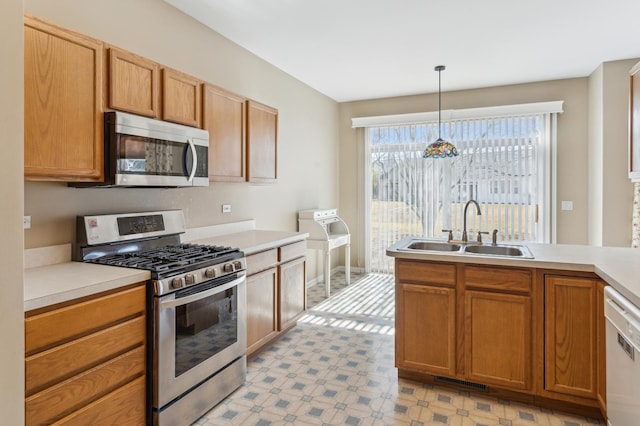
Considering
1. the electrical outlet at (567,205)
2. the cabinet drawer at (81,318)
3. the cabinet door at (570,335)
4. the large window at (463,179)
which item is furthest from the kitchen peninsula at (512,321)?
the electrical outlet at (567,205)

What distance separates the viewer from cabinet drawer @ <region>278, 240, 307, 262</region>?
10.8 ft

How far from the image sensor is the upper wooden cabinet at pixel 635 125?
2.47 meters

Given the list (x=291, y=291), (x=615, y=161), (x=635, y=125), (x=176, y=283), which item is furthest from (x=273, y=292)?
(x=615, y=161)

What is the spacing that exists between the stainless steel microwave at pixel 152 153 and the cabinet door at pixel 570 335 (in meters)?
2.42

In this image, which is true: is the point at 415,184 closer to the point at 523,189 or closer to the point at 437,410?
the point at 523,189

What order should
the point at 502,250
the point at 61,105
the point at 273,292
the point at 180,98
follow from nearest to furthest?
the point at 61,105 < the point at 180,98 < the point at 502,250 < the point at 273,292

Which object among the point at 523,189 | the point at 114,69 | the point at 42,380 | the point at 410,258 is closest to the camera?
the point at 42,380

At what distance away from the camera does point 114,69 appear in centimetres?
214

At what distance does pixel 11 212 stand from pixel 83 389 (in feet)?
3.18

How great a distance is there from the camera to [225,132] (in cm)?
307

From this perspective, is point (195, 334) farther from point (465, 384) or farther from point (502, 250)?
point (502, 250)

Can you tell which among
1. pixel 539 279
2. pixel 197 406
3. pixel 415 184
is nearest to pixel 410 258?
pixel 539 279

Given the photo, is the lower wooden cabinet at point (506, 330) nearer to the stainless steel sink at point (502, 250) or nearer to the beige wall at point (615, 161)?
the stainless steel sink at point (502, 250)

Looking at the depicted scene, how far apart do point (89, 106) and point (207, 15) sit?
156 cm
